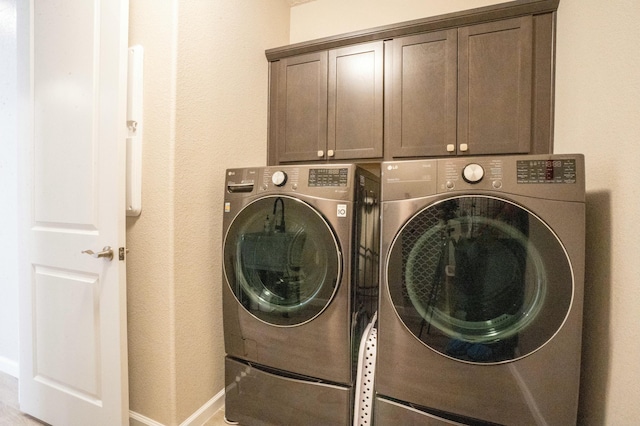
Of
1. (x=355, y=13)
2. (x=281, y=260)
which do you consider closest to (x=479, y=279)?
(x=281, y=260)

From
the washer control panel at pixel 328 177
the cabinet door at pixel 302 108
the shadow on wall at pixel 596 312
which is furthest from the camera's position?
the cabinet door at pixel 302 108

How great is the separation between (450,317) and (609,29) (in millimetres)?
1147

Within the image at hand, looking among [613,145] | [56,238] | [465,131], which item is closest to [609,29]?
[613,145]

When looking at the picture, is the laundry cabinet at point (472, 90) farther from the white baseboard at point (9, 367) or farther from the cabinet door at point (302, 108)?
the white baseboard at point (9, 367)

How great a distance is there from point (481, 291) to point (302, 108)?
54.9 inches

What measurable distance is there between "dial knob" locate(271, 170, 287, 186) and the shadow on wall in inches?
47.7

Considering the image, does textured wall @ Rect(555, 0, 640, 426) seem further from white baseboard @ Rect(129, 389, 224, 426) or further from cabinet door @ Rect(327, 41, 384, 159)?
white baseboard @ Rect(129, 389, 224, 426)

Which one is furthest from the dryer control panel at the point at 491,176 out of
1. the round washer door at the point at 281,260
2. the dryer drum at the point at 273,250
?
the dryer drum at the point at 273,250

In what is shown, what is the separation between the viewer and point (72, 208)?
4.11 feet

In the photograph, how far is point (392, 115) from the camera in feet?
5.02

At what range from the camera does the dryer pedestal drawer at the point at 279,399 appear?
45.5 inches

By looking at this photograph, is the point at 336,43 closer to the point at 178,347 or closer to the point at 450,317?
the point at 450,317

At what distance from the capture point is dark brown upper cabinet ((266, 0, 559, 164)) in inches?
51.8

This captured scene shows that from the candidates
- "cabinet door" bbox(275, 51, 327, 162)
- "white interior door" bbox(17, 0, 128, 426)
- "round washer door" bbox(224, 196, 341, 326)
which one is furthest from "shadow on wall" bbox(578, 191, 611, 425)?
"white interior door" bbox(17, 0, 128, 426)
